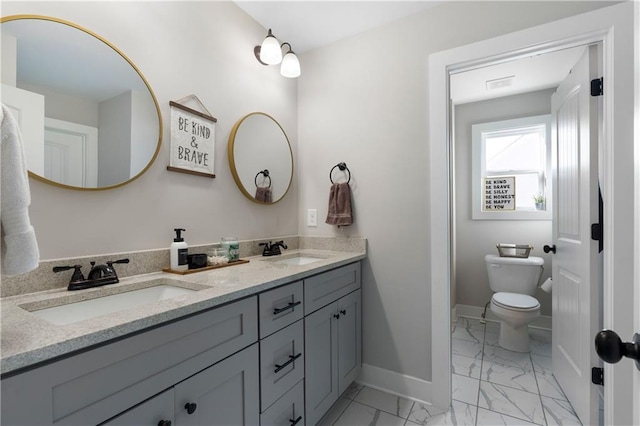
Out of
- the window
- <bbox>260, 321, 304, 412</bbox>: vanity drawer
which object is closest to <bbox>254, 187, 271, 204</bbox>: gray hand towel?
<bbox>260, 321, 304, 412</bbox>: vanity drawer

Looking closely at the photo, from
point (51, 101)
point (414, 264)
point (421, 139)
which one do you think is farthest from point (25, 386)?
point (421, 139)

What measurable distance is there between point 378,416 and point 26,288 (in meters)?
1.79

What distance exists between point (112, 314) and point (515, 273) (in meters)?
3.16

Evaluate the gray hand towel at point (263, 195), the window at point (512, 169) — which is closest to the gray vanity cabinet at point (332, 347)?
the gray hand towel at point (263, 195)

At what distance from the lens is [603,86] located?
1.48 metres

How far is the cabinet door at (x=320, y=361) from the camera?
141 cm

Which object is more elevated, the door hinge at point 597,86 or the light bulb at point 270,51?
the light bulb at point 270,51

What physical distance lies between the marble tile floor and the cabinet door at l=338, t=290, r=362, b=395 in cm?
15

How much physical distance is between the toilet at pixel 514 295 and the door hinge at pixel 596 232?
1022 millimetres

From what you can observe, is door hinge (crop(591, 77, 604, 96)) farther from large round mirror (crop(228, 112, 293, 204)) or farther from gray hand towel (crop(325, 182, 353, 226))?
large round mirror (crop(228, 112, 293, 204))

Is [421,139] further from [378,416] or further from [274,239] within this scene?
[378,416]

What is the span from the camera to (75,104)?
1.13 meters

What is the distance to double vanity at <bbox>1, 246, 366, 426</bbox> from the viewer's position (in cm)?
62

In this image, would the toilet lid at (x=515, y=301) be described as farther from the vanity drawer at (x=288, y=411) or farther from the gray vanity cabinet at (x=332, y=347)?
the vanity drawer at (x=288, y=411)
